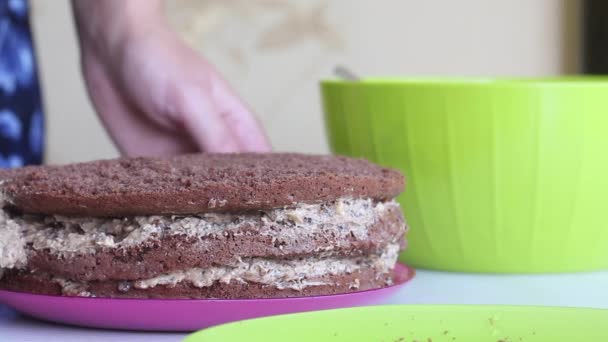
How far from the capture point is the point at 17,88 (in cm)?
106

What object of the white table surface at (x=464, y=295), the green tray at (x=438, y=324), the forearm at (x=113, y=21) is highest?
the forearm at (x=113, y=21)

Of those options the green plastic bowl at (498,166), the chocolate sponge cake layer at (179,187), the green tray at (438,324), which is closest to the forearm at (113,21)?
the green plastic bowl at (498,166)

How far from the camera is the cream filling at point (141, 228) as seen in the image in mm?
588

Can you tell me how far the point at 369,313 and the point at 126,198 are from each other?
0.61 feet

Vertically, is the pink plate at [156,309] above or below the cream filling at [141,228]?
below

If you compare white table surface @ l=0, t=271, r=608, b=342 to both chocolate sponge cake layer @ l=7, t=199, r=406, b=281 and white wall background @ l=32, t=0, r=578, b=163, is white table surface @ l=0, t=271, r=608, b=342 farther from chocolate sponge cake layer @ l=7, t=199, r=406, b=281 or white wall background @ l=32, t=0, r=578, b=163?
white wall background @ l=32, t=0, r=578, b=163

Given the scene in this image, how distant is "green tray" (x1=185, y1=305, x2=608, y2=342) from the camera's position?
0.47 metres

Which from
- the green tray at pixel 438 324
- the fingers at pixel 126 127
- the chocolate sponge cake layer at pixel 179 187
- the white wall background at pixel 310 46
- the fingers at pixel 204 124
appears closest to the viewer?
the green tray at pixel 438 324

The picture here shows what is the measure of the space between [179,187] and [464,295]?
30cm

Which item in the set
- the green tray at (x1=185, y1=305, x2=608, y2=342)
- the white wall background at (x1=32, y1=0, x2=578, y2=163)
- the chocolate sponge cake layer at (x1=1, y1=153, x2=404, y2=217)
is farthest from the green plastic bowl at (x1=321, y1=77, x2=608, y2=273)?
the white wall background at (x1=32, y1=0, x2=578, y2=163)

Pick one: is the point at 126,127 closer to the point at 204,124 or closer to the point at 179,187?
the point at 204,124

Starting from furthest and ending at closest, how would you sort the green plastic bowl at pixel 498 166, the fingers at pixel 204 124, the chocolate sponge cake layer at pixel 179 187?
the fingers at pixel 204 124
the green plastic bowl at pixel 498 166
the chocolate sponge cake layer at pixel 179 187

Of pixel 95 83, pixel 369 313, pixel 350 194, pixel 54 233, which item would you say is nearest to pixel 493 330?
pixel 369 313

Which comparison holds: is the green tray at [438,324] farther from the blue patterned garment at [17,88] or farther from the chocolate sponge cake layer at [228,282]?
the blue patterned garment at [17,88]
